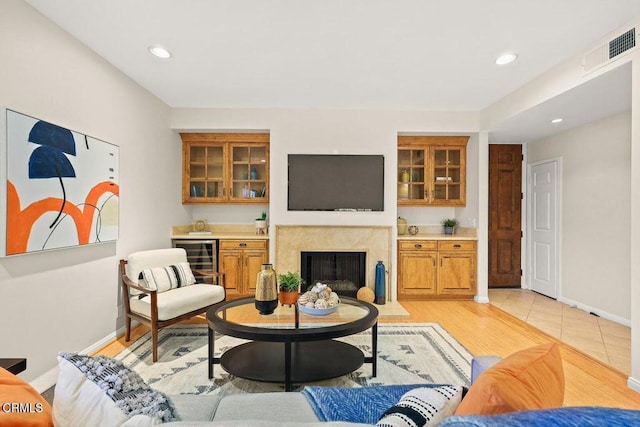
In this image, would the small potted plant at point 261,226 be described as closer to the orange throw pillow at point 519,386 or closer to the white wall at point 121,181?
the white wall at point 121,181

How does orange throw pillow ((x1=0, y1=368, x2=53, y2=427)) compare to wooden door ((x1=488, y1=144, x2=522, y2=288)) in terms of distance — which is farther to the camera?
wooden door ((x1=488, y1=144, x2=522, y2=288))

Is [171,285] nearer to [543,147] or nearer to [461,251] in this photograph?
[461,251]

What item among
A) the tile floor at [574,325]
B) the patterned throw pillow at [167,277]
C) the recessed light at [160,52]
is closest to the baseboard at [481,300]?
the tile floor at [574,325]

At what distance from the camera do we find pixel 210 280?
4.68 m

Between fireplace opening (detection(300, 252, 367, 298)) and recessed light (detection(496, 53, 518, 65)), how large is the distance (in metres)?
2.75

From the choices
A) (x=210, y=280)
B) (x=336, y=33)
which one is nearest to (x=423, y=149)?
(x=336, y=33)

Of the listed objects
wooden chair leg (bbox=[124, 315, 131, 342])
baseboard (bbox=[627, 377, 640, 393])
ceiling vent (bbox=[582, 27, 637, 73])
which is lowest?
baseboard (bbox=[627, 377, 640, 393])

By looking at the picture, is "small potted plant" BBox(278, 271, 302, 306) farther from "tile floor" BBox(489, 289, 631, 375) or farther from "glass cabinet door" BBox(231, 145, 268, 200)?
"tile floor" BBox(489, 289, 631, 375)

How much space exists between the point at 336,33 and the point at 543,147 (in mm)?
4152

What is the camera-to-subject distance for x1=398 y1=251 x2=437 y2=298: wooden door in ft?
15.3

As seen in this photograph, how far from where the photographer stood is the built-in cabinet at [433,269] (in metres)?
4.68

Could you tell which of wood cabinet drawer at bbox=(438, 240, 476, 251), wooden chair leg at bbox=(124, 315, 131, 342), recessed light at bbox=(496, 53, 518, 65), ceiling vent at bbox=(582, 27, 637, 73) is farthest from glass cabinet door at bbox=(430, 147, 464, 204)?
wooden chair leg at bbox=(124, 315, 131, 342)

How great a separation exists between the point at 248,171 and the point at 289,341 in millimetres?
3297

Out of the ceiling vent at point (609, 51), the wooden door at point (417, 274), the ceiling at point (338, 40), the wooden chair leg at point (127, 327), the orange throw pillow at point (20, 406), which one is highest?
the ceiling at point (338, 40)
